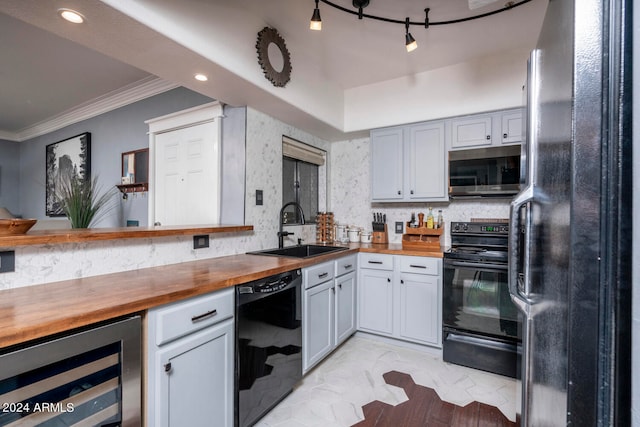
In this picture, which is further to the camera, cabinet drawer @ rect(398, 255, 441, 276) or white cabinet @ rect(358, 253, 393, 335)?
white cabinet @ rect(358, 253, 393, 335)

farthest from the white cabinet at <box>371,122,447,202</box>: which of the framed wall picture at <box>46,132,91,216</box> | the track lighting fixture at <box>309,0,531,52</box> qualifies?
the framed wall picture at <box>46,132,91,216</box>

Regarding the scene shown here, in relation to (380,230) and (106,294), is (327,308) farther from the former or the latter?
(106,294)

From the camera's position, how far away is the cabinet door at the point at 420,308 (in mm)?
2562

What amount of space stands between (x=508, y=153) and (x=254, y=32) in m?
2.28

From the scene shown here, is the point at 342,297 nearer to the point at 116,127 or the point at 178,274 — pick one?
the point at 178,274

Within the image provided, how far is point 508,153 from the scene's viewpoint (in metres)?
2.57

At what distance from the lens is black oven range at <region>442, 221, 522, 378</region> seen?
2281 millimetres

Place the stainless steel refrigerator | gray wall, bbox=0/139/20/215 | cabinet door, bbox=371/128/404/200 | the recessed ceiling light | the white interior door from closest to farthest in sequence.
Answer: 1. the stainless steel refrigerator
2. the recessed ceiling light
3. the white interior door
4. cabinet door, bbox=371/128/404/200
5. gray wall, bbox=0/139/20/215

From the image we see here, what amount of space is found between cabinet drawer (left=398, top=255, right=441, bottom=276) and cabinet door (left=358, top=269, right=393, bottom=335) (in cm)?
16

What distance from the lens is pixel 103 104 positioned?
156 inches

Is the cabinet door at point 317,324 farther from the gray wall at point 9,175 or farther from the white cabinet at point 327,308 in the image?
the gray wall at point 9,175

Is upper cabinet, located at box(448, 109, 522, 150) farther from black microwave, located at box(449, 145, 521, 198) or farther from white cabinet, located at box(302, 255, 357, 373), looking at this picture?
white cabinet, located at box(302, 255, 357, 373)

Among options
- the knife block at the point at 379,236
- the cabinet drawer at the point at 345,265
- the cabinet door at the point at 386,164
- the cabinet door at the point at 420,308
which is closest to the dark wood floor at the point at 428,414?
the cabinet door at the point at 420,308

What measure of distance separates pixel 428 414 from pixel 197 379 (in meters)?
1.42
